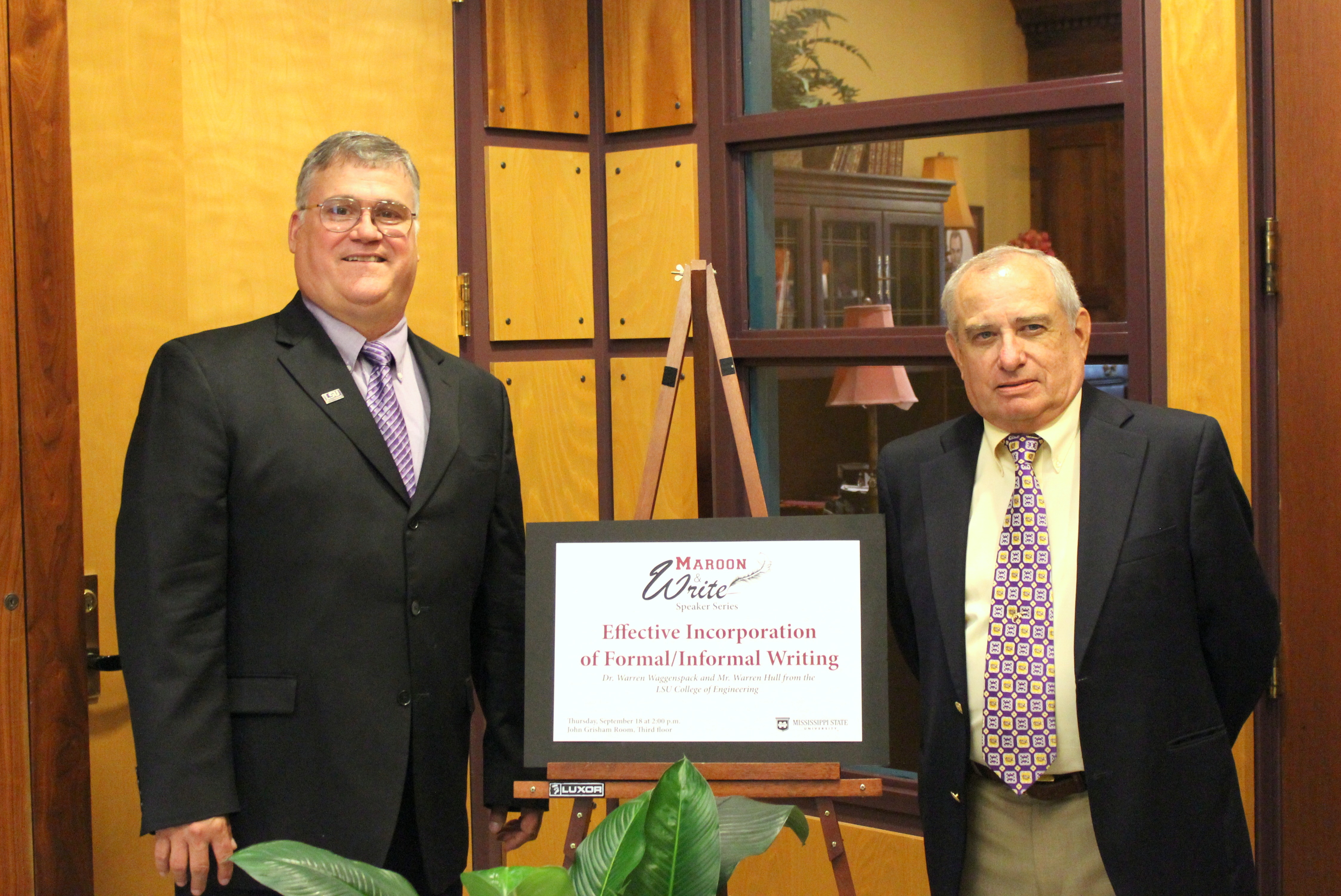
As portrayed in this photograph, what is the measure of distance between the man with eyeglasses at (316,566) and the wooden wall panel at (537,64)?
3.04 ft

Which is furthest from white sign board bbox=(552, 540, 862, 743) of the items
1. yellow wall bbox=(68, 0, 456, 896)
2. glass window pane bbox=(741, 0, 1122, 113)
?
glass window pane bbox=(741, 0, 1122, 113)

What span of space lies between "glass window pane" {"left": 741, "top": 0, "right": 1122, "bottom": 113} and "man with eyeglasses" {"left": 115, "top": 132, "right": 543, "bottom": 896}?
123 centimetres

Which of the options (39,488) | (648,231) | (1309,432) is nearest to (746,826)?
(39,488)

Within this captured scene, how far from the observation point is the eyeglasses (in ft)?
6.73

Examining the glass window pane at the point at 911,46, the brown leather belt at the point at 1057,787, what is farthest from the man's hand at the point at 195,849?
the glass window pane at the point at 911,46

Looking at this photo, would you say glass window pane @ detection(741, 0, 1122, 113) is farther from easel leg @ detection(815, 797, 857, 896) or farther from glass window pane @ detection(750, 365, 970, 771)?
easel leg @ detection(815, 797, 857, 896)

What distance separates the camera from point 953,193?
9.36 feet

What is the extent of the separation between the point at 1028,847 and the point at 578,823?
0.81 m

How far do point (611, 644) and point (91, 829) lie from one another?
3.45ft

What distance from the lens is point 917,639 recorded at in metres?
2.13

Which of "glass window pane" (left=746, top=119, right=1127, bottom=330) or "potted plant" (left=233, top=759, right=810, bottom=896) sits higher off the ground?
"glass window pane" (left=746, top=119, right=1127, bottom=330)

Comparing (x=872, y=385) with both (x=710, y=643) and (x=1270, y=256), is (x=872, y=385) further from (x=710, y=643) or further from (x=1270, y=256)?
(x=710, y=643)

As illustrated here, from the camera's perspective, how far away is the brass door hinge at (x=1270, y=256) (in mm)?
2406

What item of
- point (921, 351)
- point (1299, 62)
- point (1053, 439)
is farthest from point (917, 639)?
point (1299, 62)
